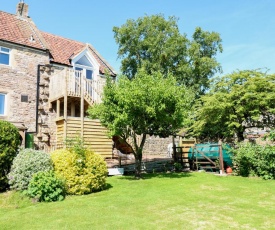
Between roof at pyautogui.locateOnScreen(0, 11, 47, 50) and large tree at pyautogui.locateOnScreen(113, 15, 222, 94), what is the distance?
514 inches

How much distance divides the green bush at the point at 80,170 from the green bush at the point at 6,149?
170 centimetres

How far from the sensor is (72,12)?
15234 mm

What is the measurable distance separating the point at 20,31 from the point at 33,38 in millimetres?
1022

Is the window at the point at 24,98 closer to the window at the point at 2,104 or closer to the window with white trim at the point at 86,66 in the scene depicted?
the window at the point at 2,104

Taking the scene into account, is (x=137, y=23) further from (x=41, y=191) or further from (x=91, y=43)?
(x=41, y=191)

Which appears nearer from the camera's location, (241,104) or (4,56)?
(4,56)

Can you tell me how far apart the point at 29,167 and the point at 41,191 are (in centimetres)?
136

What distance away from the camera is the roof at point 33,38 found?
1753cm

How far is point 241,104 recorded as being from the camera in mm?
18031

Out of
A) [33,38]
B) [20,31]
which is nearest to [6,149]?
[33,38]

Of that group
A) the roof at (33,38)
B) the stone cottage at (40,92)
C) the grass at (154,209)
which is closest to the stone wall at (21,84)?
the stone cottage at (40,92)

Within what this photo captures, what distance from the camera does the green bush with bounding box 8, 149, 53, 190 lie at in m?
10.1

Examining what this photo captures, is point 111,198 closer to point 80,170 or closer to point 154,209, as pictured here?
point 80,170

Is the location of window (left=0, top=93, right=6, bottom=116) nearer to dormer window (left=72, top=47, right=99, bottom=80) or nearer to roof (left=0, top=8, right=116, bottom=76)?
roof (left=0, top=8, right=116, bottom=76)
